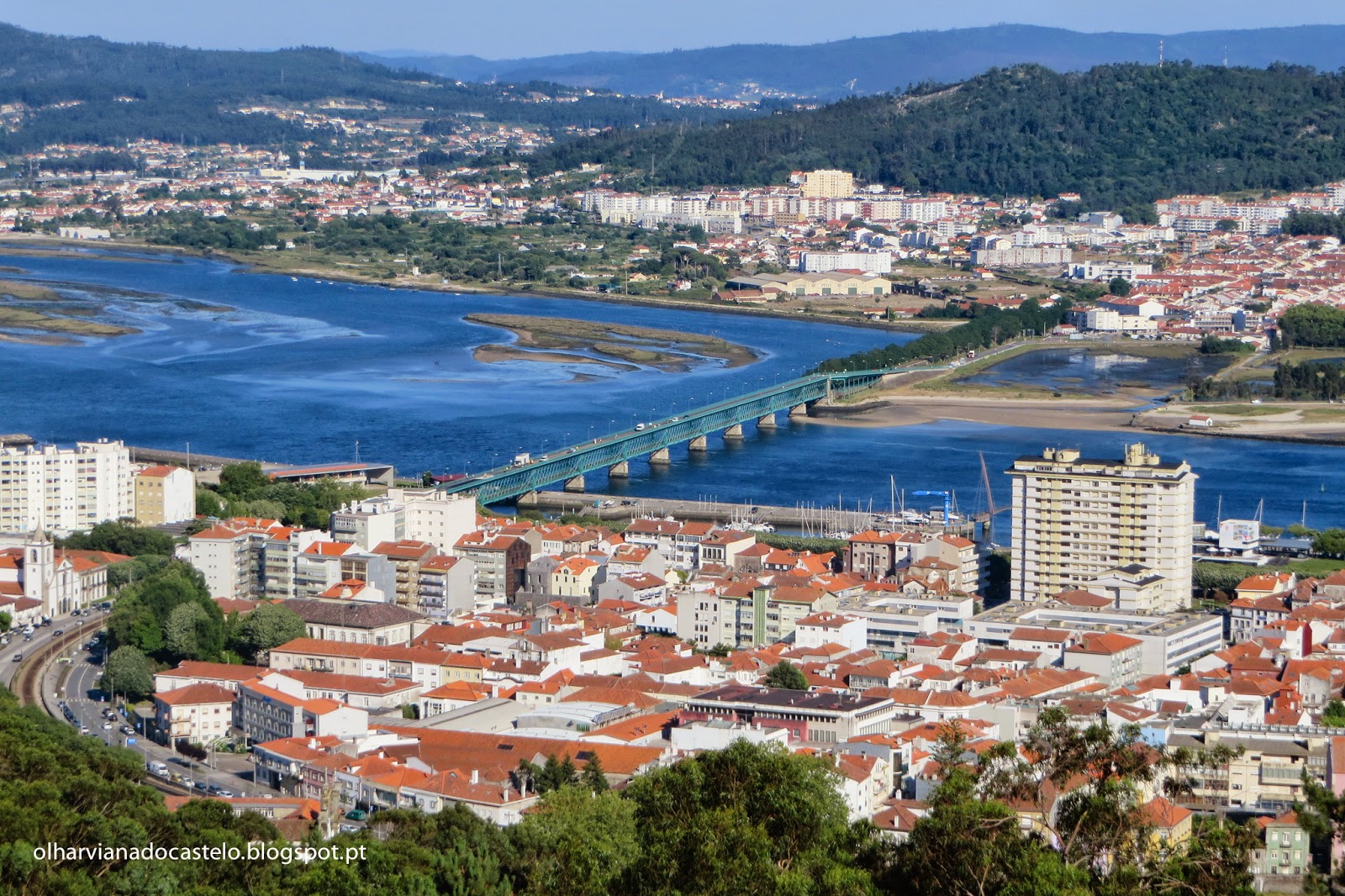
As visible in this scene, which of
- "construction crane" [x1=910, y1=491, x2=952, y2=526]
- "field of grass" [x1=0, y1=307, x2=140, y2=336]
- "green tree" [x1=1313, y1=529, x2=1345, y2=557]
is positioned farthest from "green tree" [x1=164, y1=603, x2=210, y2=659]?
"field of grass" [x1=0, y1=307, x2=140, y2=336]

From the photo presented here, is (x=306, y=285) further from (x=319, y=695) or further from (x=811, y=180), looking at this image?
(x=319, y=695)

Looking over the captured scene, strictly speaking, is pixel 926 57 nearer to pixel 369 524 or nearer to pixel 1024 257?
pixel 1024 257

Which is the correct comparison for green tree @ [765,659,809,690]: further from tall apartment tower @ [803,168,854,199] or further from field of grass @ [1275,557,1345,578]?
tall apartment tower @ [803,168,854,199]

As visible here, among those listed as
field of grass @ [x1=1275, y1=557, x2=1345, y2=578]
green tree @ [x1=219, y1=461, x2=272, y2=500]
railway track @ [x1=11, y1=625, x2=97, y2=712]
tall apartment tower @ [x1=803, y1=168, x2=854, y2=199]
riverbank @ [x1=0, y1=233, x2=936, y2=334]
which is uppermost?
tall apartment tower @ [x1=803, y1=168, x2=854, y2=199]

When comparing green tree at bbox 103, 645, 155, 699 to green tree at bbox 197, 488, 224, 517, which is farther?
green tree at bbox 197, 488, 224, 517

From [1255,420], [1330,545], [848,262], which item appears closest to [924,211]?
[848,262]

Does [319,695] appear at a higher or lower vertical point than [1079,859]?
lower

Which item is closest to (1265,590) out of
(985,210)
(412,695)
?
(412,695)
